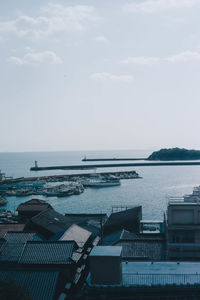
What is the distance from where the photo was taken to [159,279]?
7270mm

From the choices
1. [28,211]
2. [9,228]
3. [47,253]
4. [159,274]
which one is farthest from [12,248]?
[28,211]

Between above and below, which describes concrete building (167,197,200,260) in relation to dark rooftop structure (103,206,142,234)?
above

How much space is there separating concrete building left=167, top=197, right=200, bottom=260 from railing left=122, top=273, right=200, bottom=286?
92.3 inches

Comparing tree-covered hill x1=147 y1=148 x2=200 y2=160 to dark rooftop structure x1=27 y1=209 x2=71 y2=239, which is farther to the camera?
tree-covered hill x1=147 y1=148 x2=200 y2=160

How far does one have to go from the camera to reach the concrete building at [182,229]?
9711 mm

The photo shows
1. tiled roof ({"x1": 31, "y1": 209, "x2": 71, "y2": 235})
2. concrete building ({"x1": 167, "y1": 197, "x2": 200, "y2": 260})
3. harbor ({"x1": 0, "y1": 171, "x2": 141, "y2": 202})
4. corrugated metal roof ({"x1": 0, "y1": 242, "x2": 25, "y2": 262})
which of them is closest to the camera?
corrugated metal roof ({"x1": 0, "y1": 242, "x2": 25, "y2": 262})

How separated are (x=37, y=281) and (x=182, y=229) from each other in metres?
4.12

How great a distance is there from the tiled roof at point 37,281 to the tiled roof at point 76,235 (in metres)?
4.04

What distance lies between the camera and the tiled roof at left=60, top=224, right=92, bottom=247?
1258 centimetres

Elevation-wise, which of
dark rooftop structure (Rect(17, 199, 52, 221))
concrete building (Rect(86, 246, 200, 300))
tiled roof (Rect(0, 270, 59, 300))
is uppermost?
concrete building (Rect(86, 246, 200, 300))

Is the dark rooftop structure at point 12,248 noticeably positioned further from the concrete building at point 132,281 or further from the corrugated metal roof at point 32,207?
the corrugated metal roof at point 32,207

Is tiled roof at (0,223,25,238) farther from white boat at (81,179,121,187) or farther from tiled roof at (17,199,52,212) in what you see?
white boat at (81,179,121,187)

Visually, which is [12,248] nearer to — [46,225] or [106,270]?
[106,270]

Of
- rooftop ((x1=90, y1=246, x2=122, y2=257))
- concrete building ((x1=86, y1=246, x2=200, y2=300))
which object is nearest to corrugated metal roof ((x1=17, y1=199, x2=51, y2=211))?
rooftop ((x1=90, y1=246, x2=122, y2=257))
